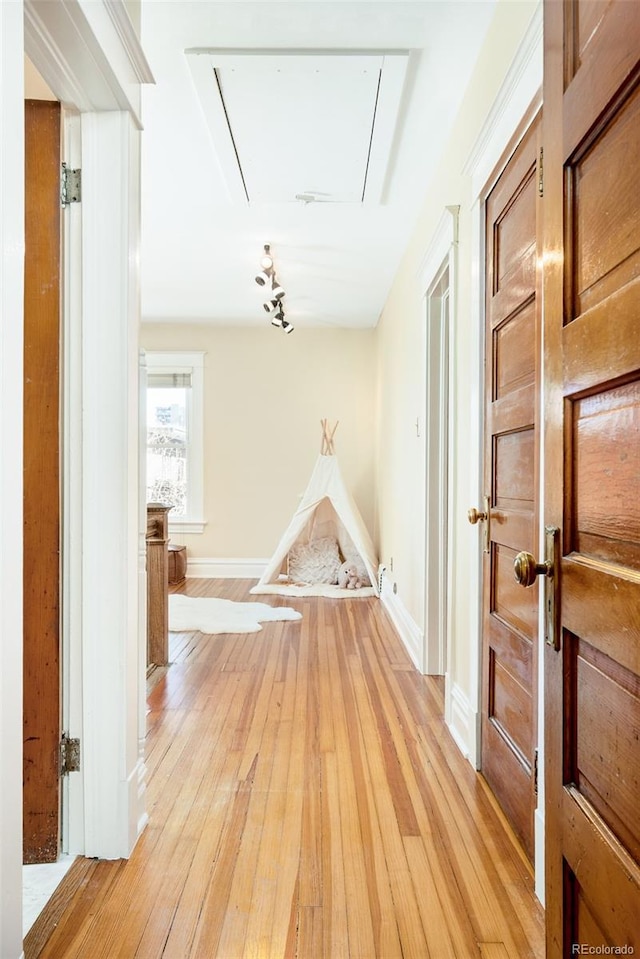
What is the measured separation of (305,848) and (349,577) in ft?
12.5

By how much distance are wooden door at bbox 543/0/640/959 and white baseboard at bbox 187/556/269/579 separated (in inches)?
211

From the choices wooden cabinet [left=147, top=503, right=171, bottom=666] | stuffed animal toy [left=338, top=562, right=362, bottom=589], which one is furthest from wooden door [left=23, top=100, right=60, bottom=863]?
stuffed animal toy [left=338, top=562, right=362, bottom=589]

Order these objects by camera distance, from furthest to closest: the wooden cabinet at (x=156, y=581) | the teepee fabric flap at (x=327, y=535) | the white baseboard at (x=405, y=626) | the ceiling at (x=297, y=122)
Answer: the teepee fabric flap at (x=327, y=535), the white baseboard at (x=405, y=626), the wooden cabinet at (x=156, y=581), the ceiling at (x=297, y=122)

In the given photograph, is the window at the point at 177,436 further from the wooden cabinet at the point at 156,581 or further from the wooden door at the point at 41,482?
the wooden door at the point at 41,482

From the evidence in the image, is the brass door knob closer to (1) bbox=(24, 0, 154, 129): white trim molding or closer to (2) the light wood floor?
(2) the light wood floor

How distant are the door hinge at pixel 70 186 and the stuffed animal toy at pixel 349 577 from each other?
4.29m

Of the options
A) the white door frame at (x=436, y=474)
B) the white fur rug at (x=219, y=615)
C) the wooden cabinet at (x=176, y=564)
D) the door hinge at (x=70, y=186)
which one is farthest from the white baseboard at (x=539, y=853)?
the wooden cabinet at (x=176, y=564)

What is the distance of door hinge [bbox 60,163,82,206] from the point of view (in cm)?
155

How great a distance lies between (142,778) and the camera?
173 cm

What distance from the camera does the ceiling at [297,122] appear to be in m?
2.00

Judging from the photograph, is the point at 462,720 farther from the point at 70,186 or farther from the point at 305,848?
the point at 70,186

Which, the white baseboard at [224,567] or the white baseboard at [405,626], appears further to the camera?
the white baseboard at [224,567]

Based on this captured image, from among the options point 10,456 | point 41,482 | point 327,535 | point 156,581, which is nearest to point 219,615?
point 156,581

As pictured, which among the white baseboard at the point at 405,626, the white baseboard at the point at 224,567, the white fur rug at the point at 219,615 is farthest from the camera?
the white baseboard at the point at 224,567
